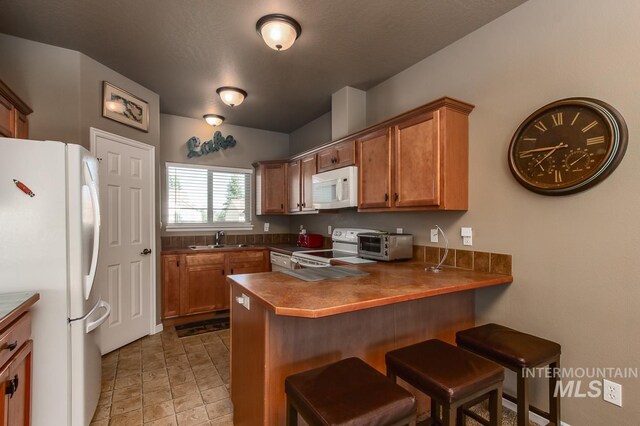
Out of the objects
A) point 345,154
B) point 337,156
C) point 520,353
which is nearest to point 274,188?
point 337,156

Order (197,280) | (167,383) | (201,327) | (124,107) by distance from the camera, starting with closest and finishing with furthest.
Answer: (167,383)
(124,107)
(201,327)
(197,280)

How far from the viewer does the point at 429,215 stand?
2750mm

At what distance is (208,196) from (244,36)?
9.09 ft

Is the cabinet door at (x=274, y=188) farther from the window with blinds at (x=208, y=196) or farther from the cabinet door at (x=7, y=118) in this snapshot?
the cabinet door at (x=7, y=118)

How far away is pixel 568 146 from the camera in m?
1.82

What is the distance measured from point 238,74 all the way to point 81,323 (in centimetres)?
249

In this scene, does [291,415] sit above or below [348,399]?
below

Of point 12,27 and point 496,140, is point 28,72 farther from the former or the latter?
point 496,140

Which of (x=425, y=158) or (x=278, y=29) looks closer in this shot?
(x=278, y=29)

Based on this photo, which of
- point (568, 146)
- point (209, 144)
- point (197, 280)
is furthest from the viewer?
point (209, 144)

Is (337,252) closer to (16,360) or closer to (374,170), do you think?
(374,170)

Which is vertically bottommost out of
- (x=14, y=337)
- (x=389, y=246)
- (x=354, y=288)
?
(x=14, y=337)

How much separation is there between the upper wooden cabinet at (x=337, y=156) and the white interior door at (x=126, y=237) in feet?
6.39

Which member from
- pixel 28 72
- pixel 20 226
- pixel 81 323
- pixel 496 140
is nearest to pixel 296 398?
pixel 81 323
